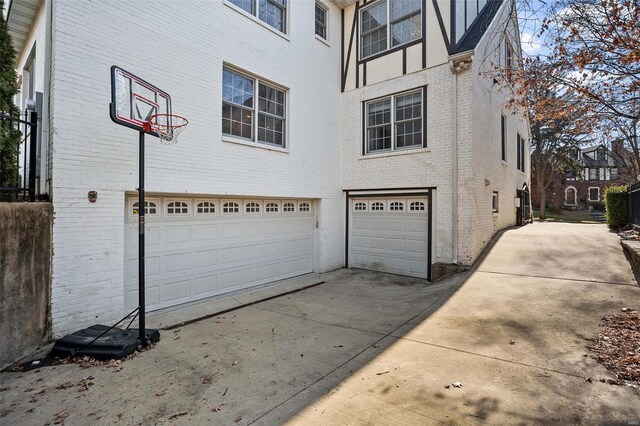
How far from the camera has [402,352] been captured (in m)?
4.44

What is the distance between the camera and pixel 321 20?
10578 millimetres

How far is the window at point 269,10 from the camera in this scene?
825 cm

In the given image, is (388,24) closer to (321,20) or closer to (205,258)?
(321,20)

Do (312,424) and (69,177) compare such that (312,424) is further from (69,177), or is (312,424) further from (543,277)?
(543,277)

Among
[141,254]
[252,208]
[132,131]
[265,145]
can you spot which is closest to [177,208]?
[132,131]

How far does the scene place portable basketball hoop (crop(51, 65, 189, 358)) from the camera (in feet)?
14.6

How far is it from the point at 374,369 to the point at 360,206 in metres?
7.10

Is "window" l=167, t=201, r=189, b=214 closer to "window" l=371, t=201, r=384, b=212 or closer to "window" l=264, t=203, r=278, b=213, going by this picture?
"window" l=264, t=203, r=278, b=213

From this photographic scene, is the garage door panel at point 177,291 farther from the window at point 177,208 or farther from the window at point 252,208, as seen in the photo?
the window at point 252,208

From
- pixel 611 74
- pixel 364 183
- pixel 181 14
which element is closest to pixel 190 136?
pixel 181 14

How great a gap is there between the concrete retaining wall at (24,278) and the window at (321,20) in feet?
29.7

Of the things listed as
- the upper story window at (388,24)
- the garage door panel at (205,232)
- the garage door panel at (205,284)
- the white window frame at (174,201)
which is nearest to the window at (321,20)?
the upper story window at (388,24)

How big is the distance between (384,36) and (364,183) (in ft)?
15.4

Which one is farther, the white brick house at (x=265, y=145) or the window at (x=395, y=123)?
the window at (x=395, y=123)
